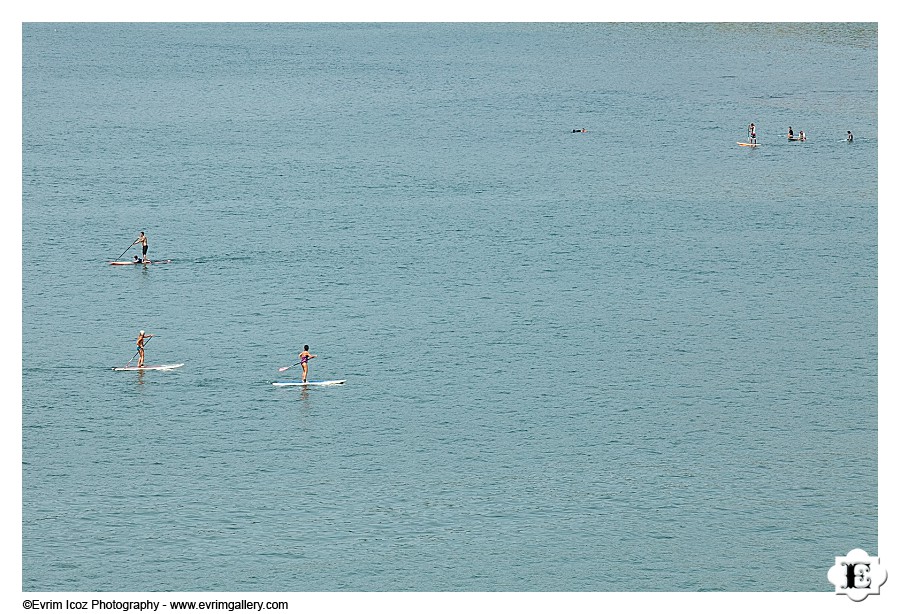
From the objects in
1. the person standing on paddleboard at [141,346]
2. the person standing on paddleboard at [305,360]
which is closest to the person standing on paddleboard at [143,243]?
the person standing on paddleboard at [141,346]

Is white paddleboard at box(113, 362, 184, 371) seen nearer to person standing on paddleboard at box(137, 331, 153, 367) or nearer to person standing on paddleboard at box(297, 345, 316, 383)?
person standing on paddleboard at box(137, 331, 153, 367)

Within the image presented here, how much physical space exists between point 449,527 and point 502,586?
5567 millimetres

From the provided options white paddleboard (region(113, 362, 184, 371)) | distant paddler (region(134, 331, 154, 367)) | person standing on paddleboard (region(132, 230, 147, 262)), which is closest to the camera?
distant paddler (region(134, 331, 154, 367))

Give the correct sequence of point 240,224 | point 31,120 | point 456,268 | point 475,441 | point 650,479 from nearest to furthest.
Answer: point 650,479, point 475,441, point 456,268, point 240,224, point 31,120

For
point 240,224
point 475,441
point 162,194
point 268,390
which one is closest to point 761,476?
point 475,441

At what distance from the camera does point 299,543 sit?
65875mm

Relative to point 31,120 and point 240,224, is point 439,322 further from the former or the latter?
point 31,120

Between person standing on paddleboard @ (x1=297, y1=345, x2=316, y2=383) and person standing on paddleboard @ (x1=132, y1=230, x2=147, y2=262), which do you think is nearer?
person standing on paddleboard @ (x1=297, y1=345, x2=316, y2=383)

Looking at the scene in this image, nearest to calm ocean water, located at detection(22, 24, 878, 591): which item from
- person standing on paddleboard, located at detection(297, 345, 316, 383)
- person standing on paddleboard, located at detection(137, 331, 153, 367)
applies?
person standing on paddleboard, located at detection(297, 345, 316, 383)

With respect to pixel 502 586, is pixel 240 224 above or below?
above

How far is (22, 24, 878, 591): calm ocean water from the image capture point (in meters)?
66.4
